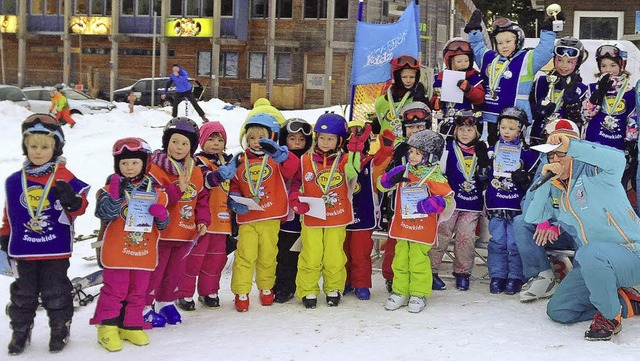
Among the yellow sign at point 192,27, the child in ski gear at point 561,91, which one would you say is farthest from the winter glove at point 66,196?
the yellow sign at point 192,27

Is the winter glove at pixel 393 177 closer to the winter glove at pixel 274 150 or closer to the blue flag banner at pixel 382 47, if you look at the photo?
the winter glove at pixel 274 150

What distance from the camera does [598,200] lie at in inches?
207

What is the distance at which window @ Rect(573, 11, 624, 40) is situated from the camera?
1636 centimetres

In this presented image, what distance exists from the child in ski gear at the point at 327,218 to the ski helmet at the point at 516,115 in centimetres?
138

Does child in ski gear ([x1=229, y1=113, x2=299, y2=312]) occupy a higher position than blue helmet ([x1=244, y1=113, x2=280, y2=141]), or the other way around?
blue helmet ([x1=244, y1=113, x2=280, y2=141])

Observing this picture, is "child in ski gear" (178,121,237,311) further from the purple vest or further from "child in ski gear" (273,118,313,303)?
the purple vest

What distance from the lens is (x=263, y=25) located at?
109 ft

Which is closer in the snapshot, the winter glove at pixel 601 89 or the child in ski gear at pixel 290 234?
the child in ski gear at pixel 290 234

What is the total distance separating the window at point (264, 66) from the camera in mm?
32594

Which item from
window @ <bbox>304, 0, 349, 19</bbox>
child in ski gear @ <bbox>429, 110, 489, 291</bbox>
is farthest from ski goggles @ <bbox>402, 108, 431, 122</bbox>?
window @ <bbox>304, 0, 349, 19</bbox>

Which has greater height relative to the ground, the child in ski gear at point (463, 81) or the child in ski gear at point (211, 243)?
the child in ski gear at point (463, 81)

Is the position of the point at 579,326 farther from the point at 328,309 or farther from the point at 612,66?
the point at 612,66

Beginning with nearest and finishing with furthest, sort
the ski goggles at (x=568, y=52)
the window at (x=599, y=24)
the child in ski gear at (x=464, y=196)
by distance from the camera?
the child in ski gear at (x=464, y=196), the ski goggles at (x=568, y=52), the window at (x=599, y=24)

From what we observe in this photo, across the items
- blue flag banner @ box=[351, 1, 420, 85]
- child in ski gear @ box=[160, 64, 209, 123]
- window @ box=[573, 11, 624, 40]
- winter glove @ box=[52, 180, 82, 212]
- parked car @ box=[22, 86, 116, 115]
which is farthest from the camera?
parked car @ box=[22, 86, 116, 115]
